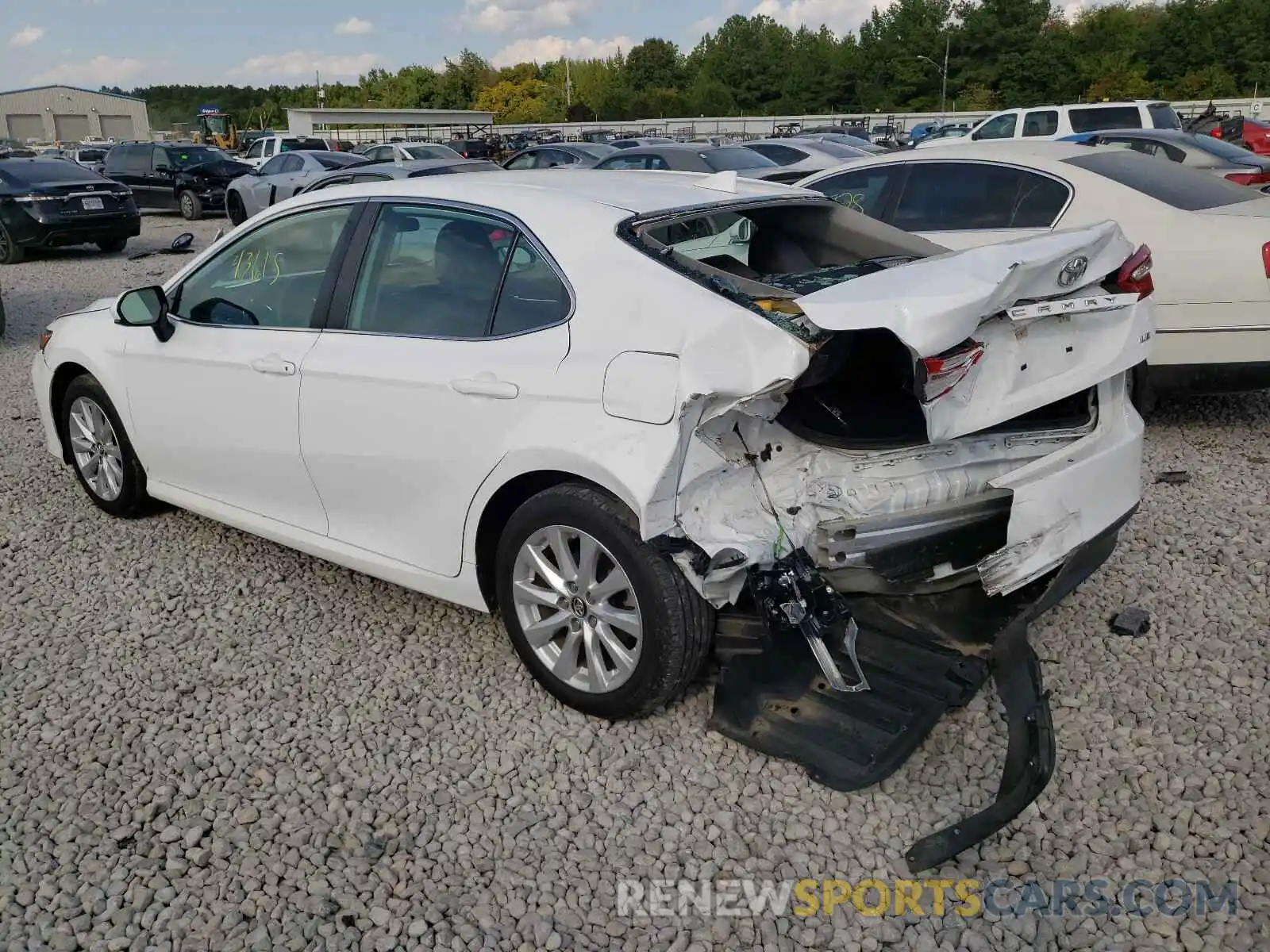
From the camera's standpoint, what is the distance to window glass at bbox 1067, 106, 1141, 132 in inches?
688

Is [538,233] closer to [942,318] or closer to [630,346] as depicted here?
[630,346]

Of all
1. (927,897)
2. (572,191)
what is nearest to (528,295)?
(572,191)

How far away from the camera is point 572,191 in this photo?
139 inches

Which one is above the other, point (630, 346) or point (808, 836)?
point (630, 346)

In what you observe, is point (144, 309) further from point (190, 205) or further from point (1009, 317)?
point (190, 205)

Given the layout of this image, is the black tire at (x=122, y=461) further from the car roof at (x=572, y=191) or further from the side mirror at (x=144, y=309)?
the car roof at (x=572, y=191)

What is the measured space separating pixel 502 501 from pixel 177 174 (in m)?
20.1

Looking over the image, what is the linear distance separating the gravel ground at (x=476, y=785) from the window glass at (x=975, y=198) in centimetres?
244

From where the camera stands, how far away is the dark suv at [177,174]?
2017cm

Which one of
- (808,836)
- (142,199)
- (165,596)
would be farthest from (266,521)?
(142,199)

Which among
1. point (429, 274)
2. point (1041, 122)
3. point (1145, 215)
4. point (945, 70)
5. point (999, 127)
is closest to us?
point (429, 274)

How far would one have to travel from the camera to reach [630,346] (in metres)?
2.96

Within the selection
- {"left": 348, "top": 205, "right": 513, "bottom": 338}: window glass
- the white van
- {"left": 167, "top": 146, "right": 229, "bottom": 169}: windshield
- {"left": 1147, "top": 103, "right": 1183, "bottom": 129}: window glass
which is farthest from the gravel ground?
{"left": 167, "top": 146, "right": 229, "bottom": 169}: windshield

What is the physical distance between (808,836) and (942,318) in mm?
1472
